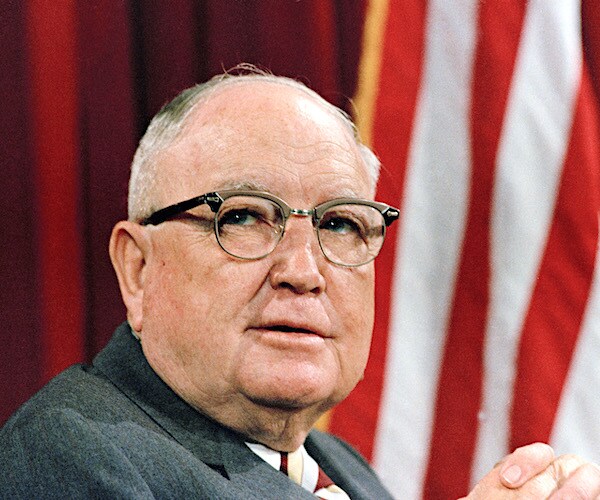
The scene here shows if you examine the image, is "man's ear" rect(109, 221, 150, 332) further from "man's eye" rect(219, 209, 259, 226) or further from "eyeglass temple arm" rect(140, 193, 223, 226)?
"man's eye" rect(219, 209, 259, 226)

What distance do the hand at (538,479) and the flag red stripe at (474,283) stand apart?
69cm

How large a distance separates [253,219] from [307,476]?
0.47 meters

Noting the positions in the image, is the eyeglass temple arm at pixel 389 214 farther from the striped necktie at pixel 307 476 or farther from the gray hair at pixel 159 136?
the striped necktie at pixel 307 476

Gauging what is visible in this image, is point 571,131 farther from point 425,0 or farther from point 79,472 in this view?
point 79,472

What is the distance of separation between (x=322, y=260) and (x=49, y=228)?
0.77 metres

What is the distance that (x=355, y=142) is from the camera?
1.62 m

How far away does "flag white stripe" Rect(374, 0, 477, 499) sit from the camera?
2.11 metres

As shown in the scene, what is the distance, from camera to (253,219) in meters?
1.40

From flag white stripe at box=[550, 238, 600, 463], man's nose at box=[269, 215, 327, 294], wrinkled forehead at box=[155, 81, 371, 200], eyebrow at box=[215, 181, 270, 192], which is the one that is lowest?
flag white stripe at box=[550, 238, 600, 463]

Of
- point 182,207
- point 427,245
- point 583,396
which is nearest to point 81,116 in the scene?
point 182,207

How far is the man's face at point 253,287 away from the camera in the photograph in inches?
53.4

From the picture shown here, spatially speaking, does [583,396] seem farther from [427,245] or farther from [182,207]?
[182,207]

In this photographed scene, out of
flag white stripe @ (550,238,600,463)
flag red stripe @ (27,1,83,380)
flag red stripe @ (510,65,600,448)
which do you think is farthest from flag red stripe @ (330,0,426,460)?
flag red stripe @ (27,1,83,380)

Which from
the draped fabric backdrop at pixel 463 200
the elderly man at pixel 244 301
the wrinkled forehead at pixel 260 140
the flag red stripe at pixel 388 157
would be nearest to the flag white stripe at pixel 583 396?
the draped fabric backdrop at pixel 463 200
